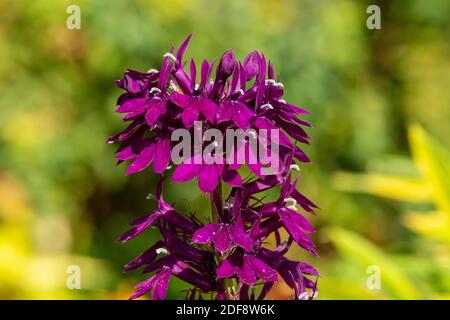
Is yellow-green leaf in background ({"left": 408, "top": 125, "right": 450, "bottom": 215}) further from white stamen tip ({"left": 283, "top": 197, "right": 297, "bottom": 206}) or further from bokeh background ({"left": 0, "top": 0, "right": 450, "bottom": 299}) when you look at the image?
white stamen tip ({"left": 283, "top": 197, "right": 297, "bottom": 206})

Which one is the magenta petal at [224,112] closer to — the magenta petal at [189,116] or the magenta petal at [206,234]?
the magenta petal at [189,116]

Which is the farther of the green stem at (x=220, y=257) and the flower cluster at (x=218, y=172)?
the green stem at (x=220, y=257)

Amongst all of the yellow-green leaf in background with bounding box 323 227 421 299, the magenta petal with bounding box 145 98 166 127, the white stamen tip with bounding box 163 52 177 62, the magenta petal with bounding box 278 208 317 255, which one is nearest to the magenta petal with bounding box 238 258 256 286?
the magenta petal with bounding box 278 208 317 255

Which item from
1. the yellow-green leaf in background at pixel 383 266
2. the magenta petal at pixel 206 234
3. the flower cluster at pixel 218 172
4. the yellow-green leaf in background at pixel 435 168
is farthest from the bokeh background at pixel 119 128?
the magenta petal at pixel 206 234

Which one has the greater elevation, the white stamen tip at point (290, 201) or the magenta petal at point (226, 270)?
the white stamen tip at point (290, 201)

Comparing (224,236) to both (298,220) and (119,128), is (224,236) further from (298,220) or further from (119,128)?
(119,128)

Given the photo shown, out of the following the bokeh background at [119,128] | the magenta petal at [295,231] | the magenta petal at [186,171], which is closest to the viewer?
the magenta petal at [186,171]

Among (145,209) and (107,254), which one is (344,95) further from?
(107,254)
